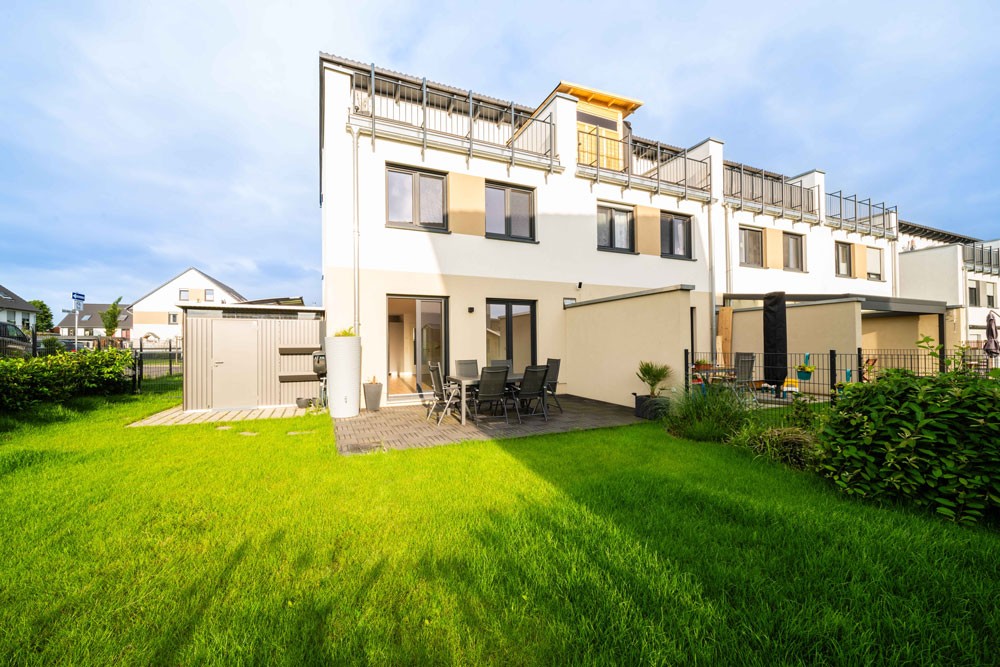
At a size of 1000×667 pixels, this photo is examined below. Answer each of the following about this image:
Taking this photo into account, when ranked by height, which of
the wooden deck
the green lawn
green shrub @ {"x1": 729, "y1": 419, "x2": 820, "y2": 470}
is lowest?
the wooden deck

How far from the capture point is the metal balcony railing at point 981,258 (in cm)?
2029

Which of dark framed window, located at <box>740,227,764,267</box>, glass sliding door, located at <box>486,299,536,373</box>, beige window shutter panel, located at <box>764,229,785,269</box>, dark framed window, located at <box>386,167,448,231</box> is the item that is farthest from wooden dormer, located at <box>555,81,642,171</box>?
beige window shutter panel, located at <box>764,229,785,269</box>

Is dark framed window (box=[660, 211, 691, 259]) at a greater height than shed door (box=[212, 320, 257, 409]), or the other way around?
dark framed window (box=[660, 211, 691, 259])

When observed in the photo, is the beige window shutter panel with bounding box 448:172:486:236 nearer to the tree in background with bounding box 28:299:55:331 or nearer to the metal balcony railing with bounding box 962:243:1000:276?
the metal balcony railing with bounding box 962:243:1000:276

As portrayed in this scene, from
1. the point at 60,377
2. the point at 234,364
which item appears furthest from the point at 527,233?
the point at 60,377

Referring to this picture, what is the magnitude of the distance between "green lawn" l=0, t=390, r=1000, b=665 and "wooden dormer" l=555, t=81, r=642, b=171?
1012 centimetres

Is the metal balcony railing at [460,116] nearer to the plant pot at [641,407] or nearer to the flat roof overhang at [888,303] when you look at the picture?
the plant pot at [641,407]

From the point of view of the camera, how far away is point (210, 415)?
751cm

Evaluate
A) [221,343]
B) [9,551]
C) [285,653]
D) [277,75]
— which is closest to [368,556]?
[285,653]

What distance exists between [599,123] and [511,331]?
23.8 feet

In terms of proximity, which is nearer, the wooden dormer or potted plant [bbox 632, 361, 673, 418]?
potted plant [bbox 632, 361, 673, 418]

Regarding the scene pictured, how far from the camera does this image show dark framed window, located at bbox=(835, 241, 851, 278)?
15414mm

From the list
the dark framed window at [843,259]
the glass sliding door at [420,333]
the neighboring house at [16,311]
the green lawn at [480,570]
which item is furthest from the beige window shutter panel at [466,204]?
the neighboring house at [16,311]

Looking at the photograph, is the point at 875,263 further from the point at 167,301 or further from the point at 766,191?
the point at 167,301
